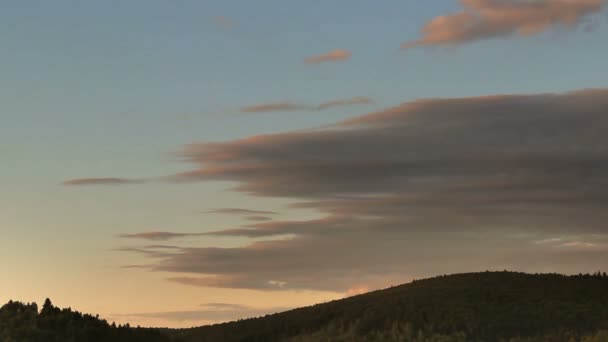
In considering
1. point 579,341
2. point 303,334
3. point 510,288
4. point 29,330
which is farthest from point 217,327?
point 579,341

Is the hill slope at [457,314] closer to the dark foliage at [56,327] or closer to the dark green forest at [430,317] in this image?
the dark green forest at [430,317]

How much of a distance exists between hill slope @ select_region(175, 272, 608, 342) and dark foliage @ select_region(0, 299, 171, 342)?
6.85 m

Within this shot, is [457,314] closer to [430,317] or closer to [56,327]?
[430,317]

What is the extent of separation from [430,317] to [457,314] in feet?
4.61

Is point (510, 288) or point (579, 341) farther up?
point (510, 288)

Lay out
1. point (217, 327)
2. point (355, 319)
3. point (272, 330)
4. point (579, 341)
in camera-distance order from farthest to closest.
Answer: point (217, 327), point (272, 330), point (355, 319), point (579, 341)

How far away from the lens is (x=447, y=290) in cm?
4884

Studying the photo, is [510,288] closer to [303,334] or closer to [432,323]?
[432,323]

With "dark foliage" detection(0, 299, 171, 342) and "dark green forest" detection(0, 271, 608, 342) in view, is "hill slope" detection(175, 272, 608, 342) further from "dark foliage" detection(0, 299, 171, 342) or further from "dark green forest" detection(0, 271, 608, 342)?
"dark foliage" detection(0, 299, 171, 342)

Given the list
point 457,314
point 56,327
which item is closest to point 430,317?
point 457,314

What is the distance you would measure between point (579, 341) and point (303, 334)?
14718 millimetres

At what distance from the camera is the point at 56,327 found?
4381cm

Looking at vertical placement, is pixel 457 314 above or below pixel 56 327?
below

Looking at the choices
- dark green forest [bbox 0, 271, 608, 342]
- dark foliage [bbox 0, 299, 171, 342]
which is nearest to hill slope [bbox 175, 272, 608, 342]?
dark green forest [bbox 0, 271, 608, 342]
